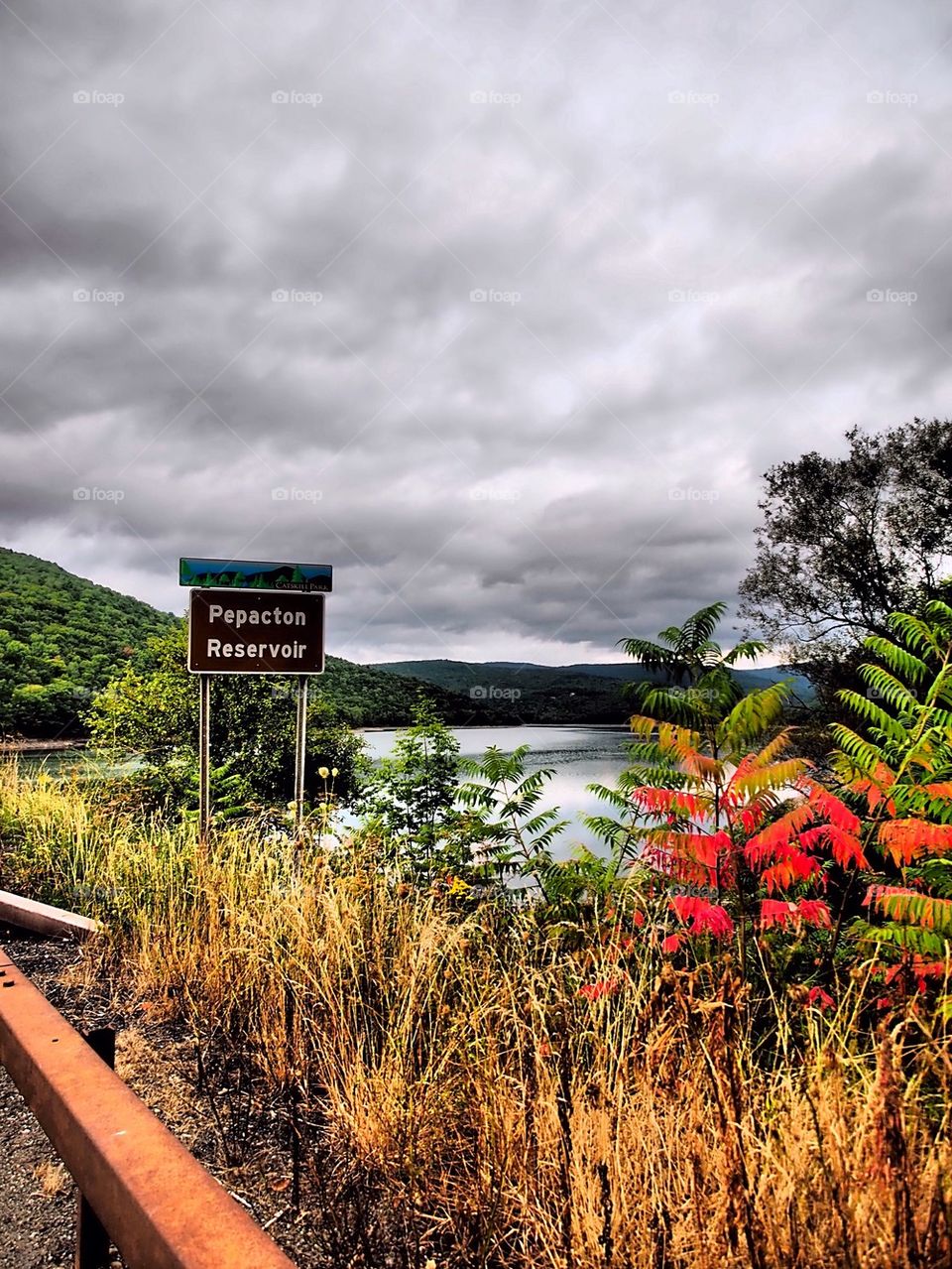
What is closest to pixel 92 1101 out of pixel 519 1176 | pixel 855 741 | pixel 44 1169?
pixel 519 1176

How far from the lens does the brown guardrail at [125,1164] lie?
153 centimetres

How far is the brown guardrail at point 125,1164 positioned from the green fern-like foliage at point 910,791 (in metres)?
3.10

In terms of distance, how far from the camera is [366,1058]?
3994mm

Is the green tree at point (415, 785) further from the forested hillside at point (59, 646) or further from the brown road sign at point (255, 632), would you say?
the forested hillside at point (59, 646)

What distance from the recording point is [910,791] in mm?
4246

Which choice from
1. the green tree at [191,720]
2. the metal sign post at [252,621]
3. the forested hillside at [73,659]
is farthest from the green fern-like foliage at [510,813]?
the green tree at [191,720]

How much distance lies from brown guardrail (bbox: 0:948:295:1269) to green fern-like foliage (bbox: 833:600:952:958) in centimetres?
310

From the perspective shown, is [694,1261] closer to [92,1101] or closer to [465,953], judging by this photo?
[92,1101]

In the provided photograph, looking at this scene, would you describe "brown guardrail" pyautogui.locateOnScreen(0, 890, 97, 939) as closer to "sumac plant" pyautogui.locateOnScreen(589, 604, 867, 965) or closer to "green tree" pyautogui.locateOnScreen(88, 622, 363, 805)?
"sumac plant" pyautogui.locateOnScreen(589, 604, 867, 965)

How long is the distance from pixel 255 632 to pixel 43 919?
407 cm

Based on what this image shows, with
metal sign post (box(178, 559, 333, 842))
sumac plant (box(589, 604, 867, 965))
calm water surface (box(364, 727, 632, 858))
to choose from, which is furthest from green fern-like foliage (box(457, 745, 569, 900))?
metal sign post (box(178, 559, 333, 842))

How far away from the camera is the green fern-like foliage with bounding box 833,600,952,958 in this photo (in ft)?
12.6

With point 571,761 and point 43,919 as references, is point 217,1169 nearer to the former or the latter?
point 43,919

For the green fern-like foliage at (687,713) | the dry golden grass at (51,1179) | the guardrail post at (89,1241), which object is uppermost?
the green fern-like foliage at (687,713)
